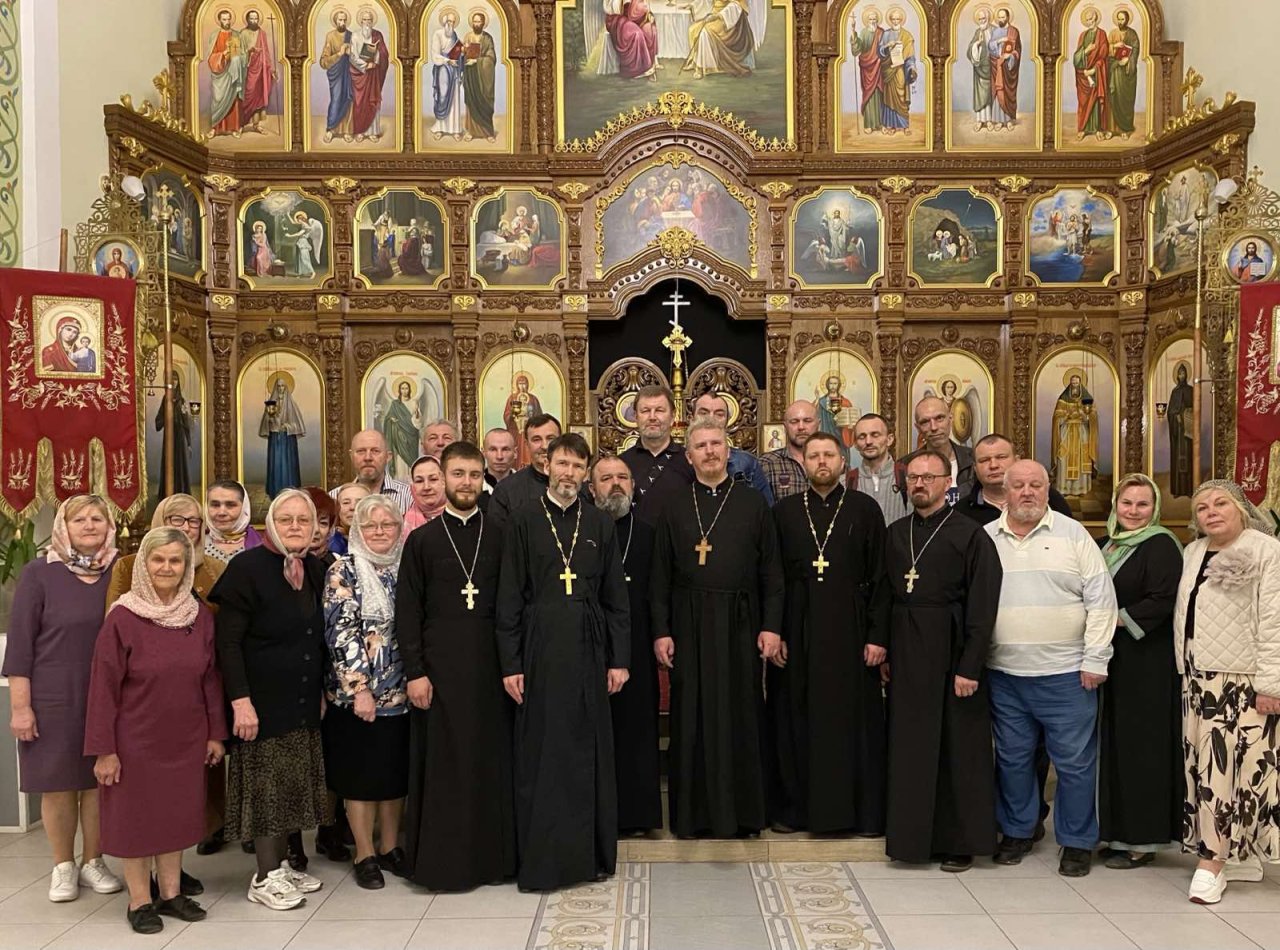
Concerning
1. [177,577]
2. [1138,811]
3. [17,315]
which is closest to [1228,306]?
[1138,811]

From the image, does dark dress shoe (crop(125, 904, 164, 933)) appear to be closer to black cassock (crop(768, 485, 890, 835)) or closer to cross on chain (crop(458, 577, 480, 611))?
cross on chain (crop(458, 577, 480, 611))

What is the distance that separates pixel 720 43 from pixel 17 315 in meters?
6.67

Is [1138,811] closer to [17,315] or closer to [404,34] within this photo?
[17,315]

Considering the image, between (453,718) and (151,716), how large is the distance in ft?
4.03

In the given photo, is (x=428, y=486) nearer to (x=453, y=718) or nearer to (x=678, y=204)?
(x=453, y=718)

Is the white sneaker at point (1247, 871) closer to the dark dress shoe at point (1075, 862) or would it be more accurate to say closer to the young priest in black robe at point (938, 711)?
the dark dress shoe at point (1075, 862)

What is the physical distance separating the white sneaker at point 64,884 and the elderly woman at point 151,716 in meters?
0.57

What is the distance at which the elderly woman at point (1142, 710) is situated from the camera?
17.2ft

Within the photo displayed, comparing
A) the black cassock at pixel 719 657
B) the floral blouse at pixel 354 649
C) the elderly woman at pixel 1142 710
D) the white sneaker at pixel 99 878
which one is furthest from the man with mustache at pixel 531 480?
the elderly woman at pixel 1142 710

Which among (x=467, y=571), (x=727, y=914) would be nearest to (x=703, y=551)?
(x=467, y=571)

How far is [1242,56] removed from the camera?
9469 mm

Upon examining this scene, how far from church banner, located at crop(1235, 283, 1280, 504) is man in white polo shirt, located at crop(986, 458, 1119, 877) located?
331 centimetres

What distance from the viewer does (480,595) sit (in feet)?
16.4

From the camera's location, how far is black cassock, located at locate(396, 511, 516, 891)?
4902 millimetres
